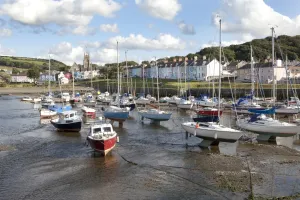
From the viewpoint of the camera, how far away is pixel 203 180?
21.0 m

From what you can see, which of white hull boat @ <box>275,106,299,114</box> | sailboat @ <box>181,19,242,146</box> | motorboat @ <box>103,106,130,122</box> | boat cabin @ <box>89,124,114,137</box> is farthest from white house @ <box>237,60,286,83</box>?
boat cabin @ <box>89,124,114,137</box>

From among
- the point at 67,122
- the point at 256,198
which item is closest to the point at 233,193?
the point at 256,198

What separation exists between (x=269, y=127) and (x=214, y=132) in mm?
6303

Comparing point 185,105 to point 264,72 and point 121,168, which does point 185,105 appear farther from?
point 264,72

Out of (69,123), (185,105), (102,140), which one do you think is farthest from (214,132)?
(185,105)

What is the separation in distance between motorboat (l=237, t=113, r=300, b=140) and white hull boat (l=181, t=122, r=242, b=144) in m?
4.90

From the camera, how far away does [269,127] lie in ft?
104

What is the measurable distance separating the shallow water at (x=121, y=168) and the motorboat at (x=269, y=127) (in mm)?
1866

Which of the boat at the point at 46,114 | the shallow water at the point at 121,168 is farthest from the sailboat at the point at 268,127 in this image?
the boat at the point at 46,114

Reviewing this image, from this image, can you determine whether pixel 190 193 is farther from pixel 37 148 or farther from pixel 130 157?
pixel 37 148

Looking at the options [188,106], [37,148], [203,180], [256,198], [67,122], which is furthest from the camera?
[188,106]

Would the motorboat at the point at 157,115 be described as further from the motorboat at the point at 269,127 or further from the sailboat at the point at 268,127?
the sailboat at the point at 268,127

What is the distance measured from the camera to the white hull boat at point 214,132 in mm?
28250

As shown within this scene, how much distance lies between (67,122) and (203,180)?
22381 mm
